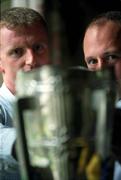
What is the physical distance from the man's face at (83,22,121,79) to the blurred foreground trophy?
0.24m

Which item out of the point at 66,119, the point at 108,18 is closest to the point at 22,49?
the point at 108,18

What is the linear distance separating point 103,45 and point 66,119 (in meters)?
0.30

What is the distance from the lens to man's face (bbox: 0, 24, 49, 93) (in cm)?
A: 76

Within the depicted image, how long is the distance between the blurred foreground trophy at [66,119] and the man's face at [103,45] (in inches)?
9.3

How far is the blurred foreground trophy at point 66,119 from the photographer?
1.66 feet

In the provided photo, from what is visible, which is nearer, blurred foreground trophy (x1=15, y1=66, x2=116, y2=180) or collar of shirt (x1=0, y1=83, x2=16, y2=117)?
blurred foreground trophy (x1=15, y1=66, x2=116, y2=180)

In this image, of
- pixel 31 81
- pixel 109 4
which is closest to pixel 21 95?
pixel 31 81

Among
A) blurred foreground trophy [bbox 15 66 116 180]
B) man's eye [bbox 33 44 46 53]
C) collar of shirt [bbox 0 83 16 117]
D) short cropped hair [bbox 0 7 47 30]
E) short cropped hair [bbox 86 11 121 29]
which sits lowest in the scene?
collar of shirt [bbox 0 83 16 117]

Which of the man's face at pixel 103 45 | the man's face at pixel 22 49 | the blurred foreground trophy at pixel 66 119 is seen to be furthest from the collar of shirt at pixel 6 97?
the blurred foreground trophy at pixel 66 119

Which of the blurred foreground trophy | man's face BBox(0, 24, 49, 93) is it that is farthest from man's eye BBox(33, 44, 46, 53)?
the blurred foreground trophy

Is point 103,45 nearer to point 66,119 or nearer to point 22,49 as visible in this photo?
point 22,49

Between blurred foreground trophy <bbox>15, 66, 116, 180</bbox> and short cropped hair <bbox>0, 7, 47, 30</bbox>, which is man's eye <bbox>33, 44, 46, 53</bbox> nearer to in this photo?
short cropped hair <bbox>0, 7, 47, 30</bbox>

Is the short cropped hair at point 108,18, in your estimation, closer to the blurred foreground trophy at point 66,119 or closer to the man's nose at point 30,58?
the man's nose at point 30,58

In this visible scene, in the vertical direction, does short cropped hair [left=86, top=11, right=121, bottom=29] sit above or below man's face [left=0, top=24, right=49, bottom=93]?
above
